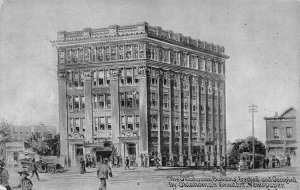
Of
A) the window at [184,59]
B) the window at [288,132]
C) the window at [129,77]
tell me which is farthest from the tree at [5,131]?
the window at [288,132]

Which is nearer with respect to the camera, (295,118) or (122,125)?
(295,118)

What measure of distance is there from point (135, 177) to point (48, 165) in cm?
158

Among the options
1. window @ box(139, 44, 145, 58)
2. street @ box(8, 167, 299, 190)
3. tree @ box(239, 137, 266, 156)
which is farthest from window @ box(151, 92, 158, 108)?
tree @ box(239, 137, 266, 156)

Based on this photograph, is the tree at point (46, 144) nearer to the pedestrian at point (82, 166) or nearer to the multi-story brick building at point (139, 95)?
the multi-story brick building at point (139, 95)

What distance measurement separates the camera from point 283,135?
11.8 meters

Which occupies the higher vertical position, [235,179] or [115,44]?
[115,44]

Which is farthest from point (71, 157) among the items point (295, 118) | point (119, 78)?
point (295, 118)

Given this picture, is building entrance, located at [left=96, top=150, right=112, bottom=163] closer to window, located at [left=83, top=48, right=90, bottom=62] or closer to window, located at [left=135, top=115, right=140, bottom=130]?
window, located at [left=135, top=115, right=140, bottom=130]

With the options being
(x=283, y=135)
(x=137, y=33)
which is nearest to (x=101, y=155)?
(x=137, y=33)

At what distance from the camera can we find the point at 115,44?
12.9 meters

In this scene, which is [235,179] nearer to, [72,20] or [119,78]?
[119,78]

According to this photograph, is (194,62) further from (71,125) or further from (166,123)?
(71,125)

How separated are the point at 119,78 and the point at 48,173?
2.08 meters

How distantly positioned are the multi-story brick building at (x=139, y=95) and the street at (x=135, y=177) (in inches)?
14.0
